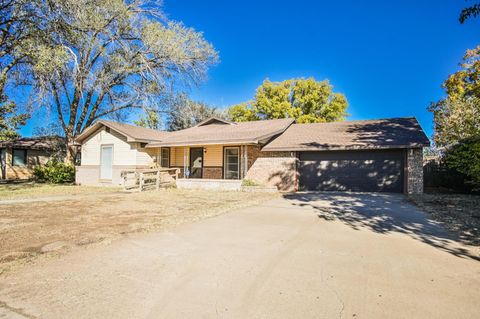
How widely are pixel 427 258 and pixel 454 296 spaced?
1258 millimetres

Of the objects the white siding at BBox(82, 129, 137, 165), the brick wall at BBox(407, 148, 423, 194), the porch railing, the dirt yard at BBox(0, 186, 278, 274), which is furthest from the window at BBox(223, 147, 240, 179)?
the brick wall at BBox(407, 148, 423, 194)

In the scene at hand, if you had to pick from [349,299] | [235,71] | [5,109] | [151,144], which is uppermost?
[235,71]

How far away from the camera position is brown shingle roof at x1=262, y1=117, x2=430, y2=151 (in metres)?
12.7

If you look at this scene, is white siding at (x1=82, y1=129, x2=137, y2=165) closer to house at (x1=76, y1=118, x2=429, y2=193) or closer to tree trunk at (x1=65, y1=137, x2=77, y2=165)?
Answer: house at (x1=76, y1=118, x2=429, y2=193)

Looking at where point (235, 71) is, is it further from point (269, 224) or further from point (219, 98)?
point (269, 224)

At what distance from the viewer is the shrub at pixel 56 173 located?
1841 centimetres

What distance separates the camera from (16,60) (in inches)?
509

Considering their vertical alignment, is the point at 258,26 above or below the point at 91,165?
above

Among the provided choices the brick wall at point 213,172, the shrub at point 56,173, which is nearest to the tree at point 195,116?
the shrub at point 56,173

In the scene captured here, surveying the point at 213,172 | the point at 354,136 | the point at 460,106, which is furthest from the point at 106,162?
the point at 460,106

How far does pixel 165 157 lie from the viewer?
18438mm

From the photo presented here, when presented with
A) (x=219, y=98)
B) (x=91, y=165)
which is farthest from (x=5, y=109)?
(x=219, y=98)

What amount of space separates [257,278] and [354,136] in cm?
1298

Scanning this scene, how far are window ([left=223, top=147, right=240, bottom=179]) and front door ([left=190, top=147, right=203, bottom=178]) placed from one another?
6.30ft
